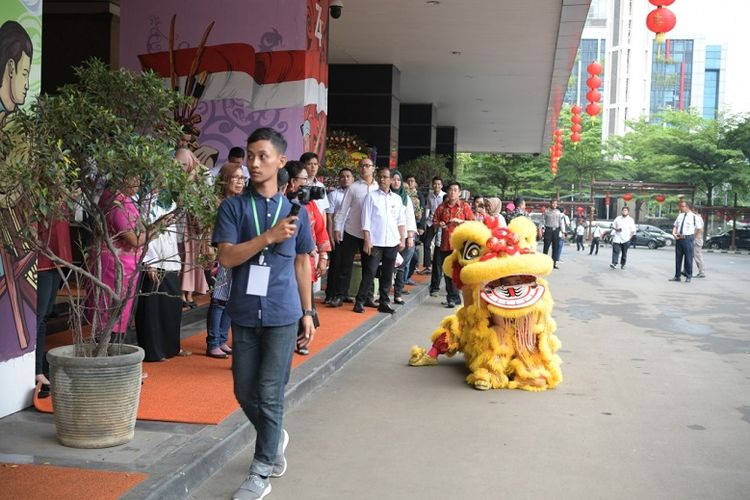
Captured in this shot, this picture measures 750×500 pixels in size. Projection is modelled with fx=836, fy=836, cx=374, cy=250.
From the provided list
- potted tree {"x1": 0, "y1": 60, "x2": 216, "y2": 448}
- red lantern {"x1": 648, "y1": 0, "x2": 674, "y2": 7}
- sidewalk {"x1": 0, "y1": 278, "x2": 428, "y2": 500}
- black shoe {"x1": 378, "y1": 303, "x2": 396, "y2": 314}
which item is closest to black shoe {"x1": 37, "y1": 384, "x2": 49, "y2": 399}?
sidewalk {"x1": 0, "y1": 278, "x2": 428, "y2": 500}

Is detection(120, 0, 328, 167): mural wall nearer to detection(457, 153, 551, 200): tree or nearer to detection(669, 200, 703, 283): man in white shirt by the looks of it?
detection(669, 200, 703, 283): man in white shirt

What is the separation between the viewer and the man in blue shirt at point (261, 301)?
4.18m

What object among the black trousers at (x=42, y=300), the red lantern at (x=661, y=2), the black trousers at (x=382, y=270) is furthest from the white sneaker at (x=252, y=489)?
the red lantern at (x=661, y=2)

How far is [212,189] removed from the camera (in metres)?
5.04

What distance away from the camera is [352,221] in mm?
11000

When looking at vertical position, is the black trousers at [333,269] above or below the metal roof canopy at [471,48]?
below

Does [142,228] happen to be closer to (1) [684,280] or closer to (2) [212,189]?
(2) [212,189]

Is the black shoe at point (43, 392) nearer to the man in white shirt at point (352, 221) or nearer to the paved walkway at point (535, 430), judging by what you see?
the paved walkway at point (535, 430)

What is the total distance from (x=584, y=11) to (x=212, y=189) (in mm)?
10482

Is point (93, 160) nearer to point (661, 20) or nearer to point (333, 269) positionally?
point (333, 269)

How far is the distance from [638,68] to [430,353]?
95.5 metres

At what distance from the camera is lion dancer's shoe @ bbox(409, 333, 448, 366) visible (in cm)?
797

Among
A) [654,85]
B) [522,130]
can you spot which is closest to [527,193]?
[522,130]

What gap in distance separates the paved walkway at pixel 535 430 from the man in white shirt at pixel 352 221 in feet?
5.40
